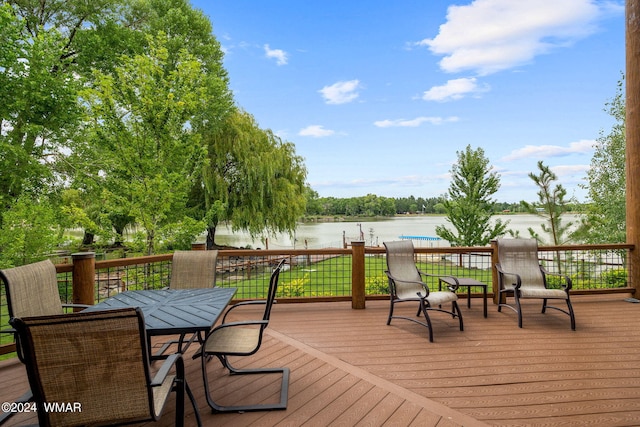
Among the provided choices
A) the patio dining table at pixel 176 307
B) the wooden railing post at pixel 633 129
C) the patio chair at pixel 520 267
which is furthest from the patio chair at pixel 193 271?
the wooden railing post at pixel 633 129

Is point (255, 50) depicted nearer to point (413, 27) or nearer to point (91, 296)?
point (413, 27)

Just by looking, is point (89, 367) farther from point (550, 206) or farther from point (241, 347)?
point (550, 206)

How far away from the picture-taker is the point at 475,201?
15.0 m

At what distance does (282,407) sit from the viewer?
2.22 m

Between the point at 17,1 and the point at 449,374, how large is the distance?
15.0 meters

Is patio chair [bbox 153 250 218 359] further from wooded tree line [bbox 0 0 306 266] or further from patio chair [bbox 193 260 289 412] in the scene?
wooded tree line [bbox 0 0 306 266]

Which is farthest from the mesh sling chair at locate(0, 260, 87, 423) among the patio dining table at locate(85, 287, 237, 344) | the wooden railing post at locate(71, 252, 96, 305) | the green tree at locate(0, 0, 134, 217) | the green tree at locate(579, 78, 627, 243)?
the green tree at locate(579, 78, 627, 243)

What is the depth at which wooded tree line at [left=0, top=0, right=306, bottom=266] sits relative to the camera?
24.6 feet

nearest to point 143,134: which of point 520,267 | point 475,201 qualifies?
point 520,267

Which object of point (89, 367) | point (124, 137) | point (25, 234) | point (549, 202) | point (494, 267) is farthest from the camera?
point (549, 202)

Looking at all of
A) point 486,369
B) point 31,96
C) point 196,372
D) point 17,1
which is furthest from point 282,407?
point 17,1

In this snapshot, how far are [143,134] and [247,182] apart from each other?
5.29 metres

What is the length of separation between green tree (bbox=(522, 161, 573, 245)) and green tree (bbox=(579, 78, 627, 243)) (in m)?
0.69

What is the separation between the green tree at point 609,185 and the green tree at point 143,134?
13.6 m
